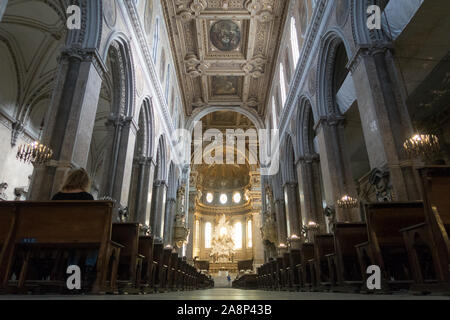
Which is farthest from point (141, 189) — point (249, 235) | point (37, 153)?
point (249, 235)

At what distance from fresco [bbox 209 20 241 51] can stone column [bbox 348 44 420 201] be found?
1035cm

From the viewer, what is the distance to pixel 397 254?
13.9ft

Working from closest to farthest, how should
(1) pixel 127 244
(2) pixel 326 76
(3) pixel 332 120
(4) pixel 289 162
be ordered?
(1) pixel 127 244 < (3) pixel 332 120 < (2) pixel 326 76 < (4) pixel 289 162

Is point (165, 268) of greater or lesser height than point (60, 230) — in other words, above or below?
below

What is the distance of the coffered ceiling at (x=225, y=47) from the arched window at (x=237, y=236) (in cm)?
1474

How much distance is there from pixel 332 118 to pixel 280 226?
8.88 meters

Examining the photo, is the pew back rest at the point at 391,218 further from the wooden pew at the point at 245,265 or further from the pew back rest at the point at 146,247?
the wooden pew at the point at 245,265

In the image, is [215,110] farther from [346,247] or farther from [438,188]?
[438,188]

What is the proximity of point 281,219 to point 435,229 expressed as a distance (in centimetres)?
1439

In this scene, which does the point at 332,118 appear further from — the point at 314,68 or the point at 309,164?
the point at 309,164

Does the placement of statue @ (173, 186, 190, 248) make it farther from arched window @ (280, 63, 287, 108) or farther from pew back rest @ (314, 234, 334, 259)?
pew back rest @ (314, 234, 334, 259)

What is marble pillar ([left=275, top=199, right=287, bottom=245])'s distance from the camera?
1644 cm

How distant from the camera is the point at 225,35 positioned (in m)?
16.6
